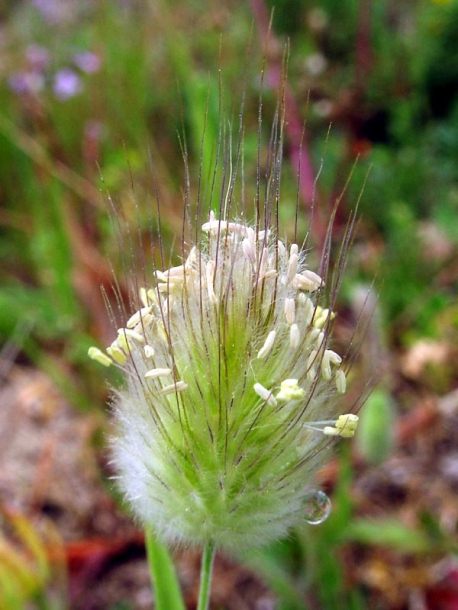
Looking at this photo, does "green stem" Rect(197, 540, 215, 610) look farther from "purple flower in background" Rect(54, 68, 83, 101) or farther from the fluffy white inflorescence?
"purple flower in background" Rect(54, 68, 83, 101)

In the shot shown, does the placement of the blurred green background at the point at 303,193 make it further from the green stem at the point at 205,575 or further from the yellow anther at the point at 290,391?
the green stem at the point at 205,575

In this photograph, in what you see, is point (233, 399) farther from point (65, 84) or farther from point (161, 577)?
point (65, 84)

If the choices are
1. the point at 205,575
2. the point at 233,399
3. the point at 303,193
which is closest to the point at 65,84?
the point at 303,193

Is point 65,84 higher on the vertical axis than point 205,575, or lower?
higher

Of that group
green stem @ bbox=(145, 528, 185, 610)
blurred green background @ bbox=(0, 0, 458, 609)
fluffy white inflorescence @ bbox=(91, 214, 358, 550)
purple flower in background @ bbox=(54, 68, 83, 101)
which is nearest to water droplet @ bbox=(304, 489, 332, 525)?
fluffy white inflorescence @ bbox=(91, 214, 358, 550)

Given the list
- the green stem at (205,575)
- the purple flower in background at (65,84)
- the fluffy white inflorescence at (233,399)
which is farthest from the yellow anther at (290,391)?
the purple flower in background at (65,84)
